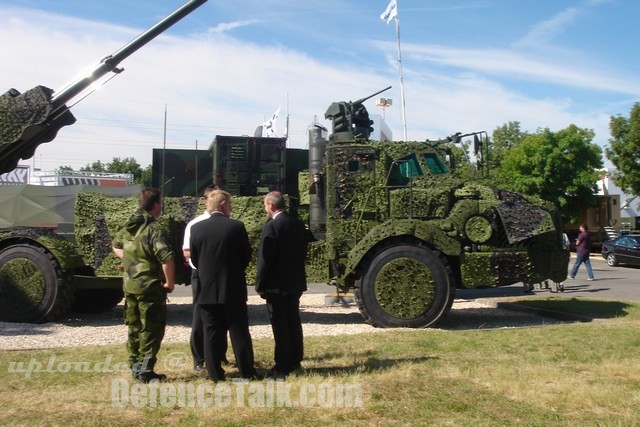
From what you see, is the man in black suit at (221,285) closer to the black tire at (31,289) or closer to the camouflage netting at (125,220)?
the camouflage netting at (125,220)

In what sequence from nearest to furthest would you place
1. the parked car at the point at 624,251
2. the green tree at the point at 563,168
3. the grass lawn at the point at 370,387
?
the grass lawn at the point at 370,387, the parked car at the point at 624,251, the green tree at the point at 563,168

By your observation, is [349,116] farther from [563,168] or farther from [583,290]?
[563,168]

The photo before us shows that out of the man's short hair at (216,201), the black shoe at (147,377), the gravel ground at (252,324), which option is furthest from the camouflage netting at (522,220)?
the black shoe at (147,377)

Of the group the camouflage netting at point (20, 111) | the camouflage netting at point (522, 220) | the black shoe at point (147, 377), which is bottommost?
the black shoe at point (147, 377)

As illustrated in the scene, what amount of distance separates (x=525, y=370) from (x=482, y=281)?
2836mm

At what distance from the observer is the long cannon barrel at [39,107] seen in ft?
28.6

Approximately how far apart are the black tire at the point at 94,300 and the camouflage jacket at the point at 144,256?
17.4 feet

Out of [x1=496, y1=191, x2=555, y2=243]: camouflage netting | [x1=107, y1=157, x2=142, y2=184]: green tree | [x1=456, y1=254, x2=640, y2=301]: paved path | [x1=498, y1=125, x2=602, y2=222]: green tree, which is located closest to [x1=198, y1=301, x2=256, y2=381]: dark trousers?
[x1=496, y1=191, x2=555, y2=243]: camouflage netting

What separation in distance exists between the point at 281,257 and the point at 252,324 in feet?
12.5

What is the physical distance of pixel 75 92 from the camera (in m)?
8.98

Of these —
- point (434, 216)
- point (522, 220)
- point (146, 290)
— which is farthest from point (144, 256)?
point (522, 220)

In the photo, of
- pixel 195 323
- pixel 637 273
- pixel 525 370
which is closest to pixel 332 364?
pixel 195 323

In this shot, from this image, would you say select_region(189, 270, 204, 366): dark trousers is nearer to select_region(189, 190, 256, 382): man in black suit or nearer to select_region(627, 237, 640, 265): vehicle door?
select_region(189, 190, 256, 382): man in black suit

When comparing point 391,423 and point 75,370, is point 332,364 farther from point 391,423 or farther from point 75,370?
point 75,370
